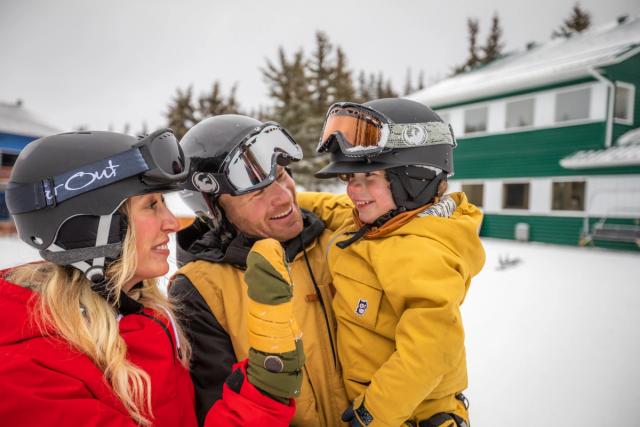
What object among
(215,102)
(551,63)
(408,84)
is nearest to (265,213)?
(551,63)

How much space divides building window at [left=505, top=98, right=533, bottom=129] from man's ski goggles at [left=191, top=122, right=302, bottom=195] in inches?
594

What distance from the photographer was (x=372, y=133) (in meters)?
2.16

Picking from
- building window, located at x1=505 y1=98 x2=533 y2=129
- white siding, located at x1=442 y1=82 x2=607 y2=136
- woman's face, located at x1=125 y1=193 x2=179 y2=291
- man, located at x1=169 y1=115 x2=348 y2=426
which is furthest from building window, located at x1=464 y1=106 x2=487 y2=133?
woman's face, located at x1=125 y1=193 x2=179 y2=291

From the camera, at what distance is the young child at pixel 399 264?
165 centimetres

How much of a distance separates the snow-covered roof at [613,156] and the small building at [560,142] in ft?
0.09

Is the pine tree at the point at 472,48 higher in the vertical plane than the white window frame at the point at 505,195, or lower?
higher

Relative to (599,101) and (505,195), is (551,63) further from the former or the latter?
(505,195)

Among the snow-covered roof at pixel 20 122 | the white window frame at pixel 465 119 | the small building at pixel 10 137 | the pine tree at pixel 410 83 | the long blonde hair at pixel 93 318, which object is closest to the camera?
the long blonde hair at pixel 93 318

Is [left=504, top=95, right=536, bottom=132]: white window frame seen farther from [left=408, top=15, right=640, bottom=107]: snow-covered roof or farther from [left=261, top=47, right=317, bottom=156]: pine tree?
[left=261, top=47, right=317, bottom=156]: pine tree

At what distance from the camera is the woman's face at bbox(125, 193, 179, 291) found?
157cm

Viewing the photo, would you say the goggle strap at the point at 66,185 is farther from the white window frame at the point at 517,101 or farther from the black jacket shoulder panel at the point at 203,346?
the white window frame at the point at 517,101

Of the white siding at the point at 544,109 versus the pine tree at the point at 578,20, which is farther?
the pine tree at the point at 578,20

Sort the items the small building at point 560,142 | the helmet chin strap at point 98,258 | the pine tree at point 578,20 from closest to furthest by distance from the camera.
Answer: the helmet chin strap at point 98,258 → the small building at point 560,142 → the pine tree at point 578,20

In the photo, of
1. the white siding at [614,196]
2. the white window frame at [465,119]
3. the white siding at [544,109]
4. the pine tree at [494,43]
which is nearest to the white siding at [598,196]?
the white siding at [614,196]
